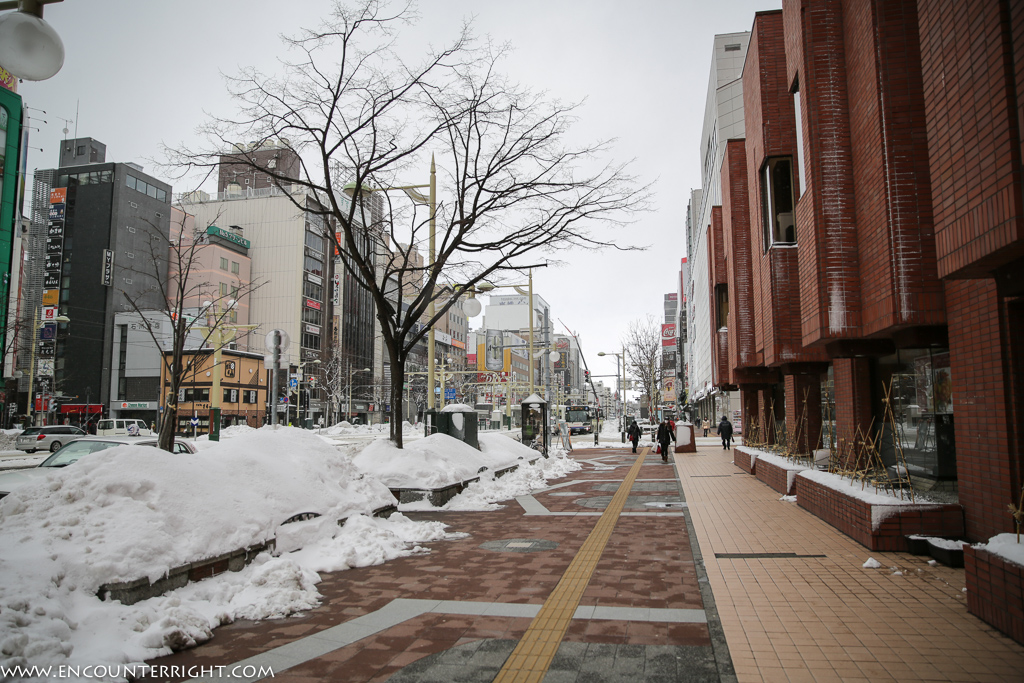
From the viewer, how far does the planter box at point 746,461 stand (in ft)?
57.8

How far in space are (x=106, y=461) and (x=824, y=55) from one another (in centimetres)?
1207

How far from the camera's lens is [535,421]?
28656 mm

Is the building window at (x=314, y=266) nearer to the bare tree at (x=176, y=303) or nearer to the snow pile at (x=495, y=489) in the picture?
the bare tree at (x=176, y=303)

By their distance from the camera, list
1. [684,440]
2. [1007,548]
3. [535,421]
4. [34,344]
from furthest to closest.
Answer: [34,344] → [684,440] → [535,421] → [1007,548]

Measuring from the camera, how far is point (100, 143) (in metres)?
79.4

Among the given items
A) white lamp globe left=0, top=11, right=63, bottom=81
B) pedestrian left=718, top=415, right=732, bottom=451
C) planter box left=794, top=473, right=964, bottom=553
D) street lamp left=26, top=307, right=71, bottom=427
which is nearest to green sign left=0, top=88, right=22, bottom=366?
street lamp left=26, top=307, right=71, bottom=427

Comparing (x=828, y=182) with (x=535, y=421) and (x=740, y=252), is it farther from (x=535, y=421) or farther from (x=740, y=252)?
(x=535, y=421)

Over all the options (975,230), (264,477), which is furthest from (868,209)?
(264,477)

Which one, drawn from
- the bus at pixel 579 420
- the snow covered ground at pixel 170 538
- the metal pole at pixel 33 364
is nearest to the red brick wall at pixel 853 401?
the snow covered ground at pixel 170 538

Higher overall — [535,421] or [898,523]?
[535,421]

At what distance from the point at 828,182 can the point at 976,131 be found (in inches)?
209

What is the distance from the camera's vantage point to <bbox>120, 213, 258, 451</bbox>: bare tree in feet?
50.0

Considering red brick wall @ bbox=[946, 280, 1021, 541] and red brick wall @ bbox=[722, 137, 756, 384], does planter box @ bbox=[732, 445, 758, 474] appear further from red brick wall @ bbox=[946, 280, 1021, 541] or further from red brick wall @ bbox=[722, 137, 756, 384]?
red brick wall @ bbox=[946, 280, 1021, 541]

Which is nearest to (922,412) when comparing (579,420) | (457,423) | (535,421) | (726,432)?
(457,423)
